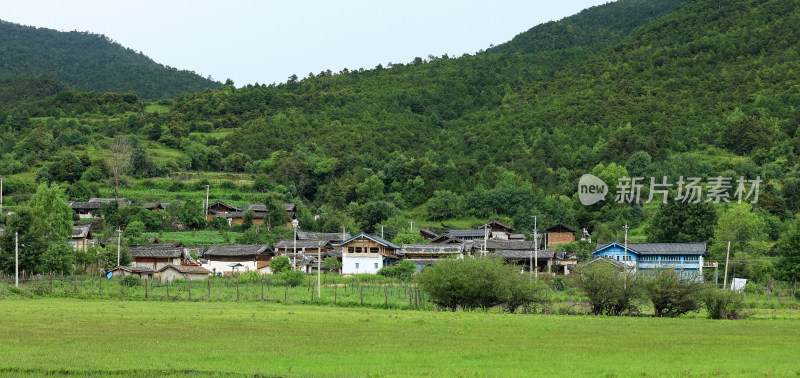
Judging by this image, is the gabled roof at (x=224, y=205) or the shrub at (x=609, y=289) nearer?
the shrub at (x=609, y=289)

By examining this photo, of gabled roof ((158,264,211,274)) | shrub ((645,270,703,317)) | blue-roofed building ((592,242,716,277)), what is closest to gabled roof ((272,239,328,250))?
gabled roof ((158,264,211,274))

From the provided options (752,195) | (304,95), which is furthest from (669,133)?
(304,95)

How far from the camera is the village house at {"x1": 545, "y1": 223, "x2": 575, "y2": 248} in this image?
82188 millimetres

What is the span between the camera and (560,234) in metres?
82.6

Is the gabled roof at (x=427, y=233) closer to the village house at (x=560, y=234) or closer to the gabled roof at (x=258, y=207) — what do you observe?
the village house at (x=560, y=234)

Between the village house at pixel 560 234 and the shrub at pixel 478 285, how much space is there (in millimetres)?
44037

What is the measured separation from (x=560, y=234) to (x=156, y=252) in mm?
40832

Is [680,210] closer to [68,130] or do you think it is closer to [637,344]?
[637,344]

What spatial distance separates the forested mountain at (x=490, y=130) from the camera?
302ft

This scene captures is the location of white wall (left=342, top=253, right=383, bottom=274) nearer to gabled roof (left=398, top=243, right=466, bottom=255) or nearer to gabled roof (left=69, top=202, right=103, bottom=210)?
gabled roof (left=398, top=243, right=466, bottom=255)

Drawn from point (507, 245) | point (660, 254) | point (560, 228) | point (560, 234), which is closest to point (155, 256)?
point (507, 245)

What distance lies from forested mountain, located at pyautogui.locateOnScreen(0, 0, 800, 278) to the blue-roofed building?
460 cm

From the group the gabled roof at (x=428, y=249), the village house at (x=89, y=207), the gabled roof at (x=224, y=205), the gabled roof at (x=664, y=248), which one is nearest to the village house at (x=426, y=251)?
the gabled roof at (x=428, y=249)

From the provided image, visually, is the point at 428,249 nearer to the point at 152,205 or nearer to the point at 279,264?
the point at 279,264
